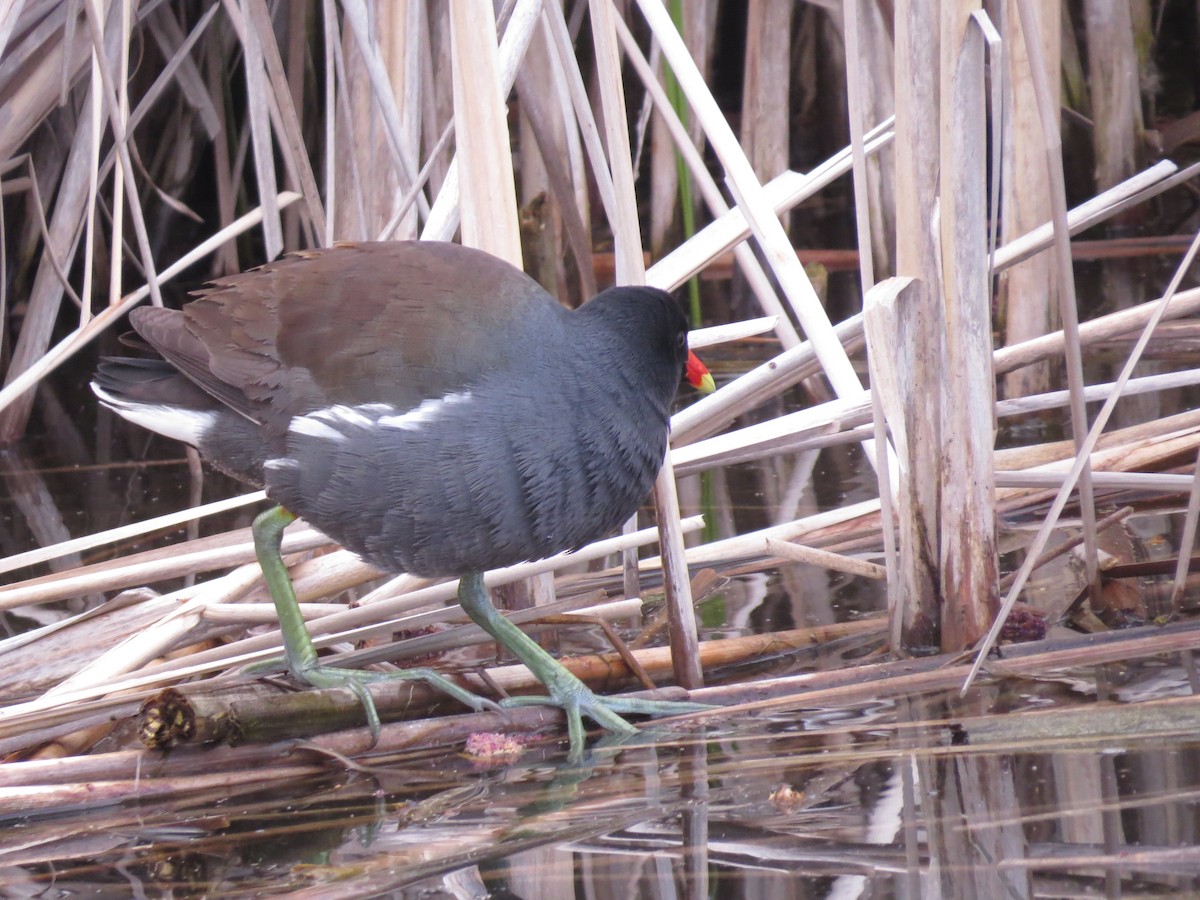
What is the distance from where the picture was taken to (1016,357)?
7.25 ft

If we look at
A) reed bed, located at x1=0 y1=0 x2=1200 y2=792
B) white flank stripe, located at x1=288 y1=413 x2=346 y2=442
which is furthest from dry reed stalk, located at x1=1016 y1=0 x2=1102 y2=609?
white flank stripe, located at x1=288 y1=413 x2=346 y2=442

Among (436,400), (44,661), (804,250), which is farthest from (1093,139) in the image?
(44,661)

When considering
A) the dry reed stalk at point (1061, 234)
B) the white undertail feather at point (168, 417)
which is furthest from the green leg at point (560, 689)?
the dry reed stalk at point (1061, 234)

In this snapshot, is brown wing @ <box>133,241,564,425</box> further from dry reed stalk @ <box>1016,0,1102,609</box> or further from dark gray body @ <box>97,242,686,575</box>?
dry reed stalk @ <box>1016,0,1102,609</box>

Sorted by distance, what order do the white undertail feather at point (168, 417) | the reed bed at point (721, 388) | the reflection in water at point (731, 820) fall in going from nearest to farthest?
the reflection in water at point (731, 820) < the reed bed at point (721, 388) < the white undertail feather at point (168, 417)

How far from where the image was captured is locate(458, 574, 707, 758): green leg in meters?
1.82

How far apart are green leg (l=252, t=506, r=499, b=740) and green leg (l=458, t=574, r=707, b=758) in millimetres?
80

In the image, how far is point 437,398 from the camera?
70.1 inches

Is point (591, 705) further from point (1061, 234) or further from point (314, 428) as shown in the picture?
point (1061, 234)

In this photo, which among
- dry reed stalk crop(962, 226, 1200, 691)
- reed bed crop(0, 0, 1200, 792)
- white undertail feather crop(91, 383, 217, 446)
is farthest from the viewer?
white undertail feather crop(91, 383, 217, 446)

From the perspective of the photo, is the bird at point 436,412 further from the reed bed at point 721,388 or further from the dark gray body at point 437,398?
the reed bed at point 721,388

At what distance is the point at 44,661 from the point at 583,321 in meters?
0.90

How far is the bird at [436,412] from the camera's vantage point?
175cm

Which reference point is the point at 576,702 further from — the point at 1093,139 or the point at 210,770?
the point at 1093,139
